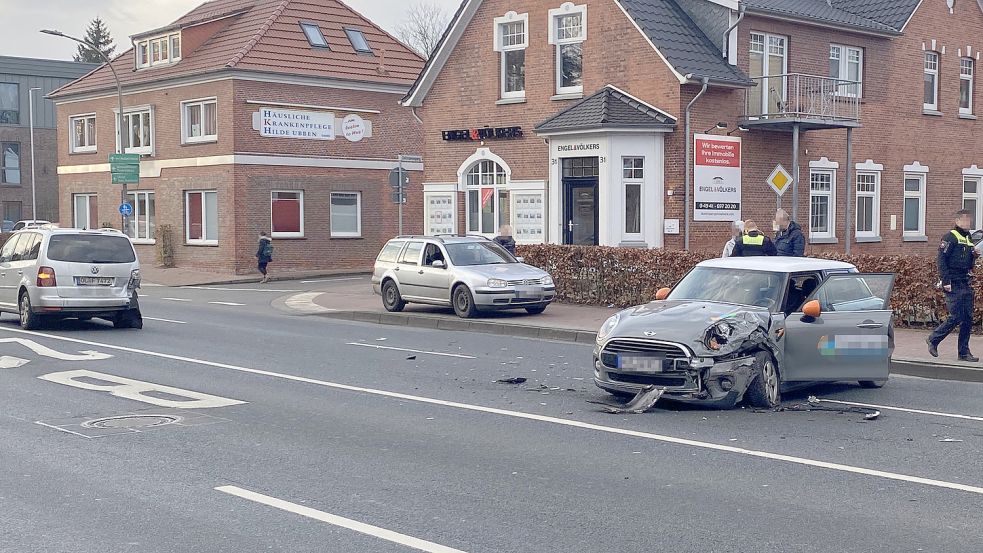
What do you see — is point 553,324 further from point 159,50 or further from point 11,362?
point 159,50

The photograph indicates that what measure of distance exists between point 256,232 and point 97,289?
749 inches

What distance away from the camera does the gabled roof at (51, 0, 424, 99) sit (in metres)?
37.3

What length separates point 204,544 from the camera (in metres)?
5.97

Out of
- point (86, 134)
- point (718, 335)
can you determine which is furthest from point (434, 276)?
point (86, 134)

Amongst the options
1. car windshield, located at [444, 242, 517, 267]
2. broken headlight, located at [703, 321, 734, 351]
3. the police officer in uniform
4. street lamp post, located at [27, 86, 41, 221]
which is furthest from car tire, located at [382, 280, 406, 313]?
street lamp post, located at [27, 86, 41, 221]

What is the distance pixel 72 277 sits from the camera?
58.0ft

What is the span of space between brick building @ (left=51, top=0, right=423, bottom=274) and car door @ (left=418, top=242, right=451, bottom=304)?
16.4m

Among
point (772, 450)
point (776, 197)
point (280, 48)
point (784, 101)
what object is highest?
point (280, 48)

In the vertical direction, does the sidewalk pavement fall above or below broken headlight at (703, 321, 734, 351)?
below

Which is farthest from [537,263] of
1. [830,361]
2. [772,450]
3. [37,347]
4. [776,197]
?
[772,450]

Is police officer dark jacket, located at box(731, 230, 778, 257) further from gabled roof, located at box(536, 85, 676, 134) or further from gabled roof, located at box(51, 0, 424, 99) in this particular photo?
gabled roof, located at box(51, 0, 424, 99)

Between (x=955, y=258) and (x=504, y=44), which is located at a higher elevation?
(x=504, y=44)

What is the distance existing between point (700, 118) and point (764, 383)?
15437mm

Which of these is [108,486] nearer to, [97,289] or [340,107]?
[97,289]
